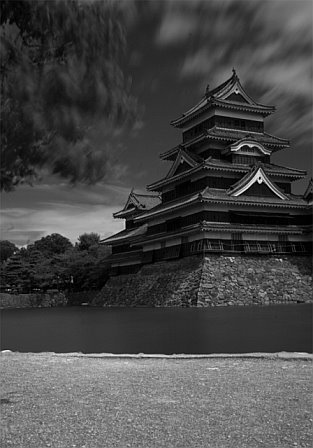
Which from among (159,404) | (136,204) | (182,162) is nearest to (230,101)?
(182,162)

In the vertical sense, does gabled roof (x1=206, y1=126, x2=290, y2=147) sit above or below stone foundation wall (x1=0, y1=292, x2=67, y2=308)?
above

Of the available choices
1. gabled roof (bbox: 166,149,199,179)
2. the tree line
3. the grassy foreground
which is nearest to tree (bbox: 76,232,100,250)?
the tree line

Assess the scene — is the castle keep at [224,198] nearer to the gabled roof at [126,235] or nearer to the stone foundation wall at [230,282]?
the stone foundation wall at [230,282]

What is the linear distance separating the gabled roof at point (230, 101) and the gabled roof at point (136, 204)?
8252 mm

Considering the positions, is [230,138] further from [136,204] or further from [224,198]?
[136,204]

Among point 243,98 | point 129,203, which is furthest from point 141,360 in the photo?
point 129,203

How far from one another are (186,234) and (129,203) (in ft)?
43.6

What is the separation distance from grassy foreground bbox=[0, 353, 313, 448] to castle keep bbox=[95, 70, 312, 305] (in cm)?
1661

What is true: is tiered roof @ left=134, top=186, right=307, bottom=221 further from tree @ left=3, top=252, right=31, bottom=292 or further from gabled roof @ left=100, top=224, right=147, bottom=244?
tree @ left=3, top=252, right=31, bottom=292

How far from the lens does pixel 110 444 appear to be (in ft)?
12.6

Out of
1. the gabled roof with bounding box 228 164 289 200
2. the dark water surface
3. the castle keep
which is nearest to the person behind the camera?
the dark water surface

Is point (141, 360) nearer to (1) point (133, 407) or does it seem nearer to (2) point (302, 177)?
(1) point (133, 407)

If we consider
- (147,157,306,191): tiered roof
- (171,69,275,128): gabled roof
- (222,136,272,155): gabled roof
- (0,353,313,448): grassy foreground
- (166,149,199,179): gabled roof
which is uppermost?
(171,69,275,128): gabled roof

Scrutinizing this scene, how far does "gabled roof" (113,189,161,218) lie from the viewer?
126 feet
